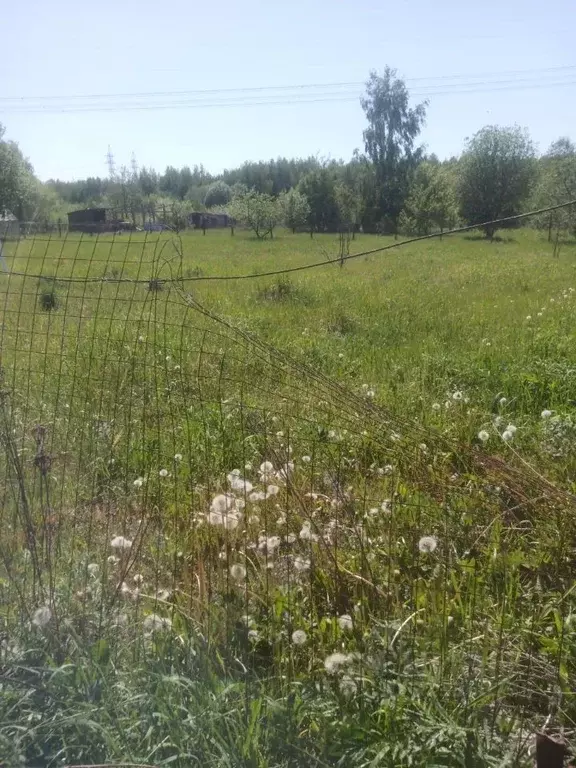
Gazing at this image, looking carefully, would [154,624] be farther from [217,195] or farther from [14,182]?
[217,195]

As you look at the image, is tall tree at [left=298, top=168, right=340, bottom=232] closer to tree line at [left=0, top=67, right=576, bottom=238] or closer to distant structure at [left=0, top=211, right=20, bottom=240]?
tree line at [left=0, top=67, right=576, bottom=238]

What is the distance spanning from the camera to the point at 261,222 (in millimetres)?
46812

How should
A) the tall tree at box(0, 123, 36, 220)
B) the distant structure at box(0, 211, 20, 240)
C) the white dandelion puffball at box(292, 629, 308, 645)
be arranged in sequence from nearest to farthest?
the white dandelion puffball at box(292, 629, 308, 645) → the distant structure at box(0, 211, 20, 240) → the tall tree at box(0, 123, 36, 220)

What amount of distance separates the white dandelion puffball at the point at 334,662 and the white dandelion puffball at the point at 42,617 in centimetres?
101

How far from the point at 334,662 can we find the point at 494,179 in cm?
5220

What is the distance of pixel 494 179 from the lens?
50.0 m

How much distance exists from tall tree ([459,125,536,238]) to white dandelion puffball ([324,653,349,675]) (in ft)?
165

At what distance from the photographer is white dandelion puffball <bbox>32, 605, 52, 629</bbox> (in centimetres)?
252

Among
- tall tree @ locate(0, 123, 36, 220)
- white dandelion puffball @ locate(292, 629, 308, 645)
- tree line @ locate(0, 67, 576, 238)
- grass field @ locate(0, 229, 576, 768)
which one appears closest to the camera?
grass field @ locate(0, 229, 576, 768)

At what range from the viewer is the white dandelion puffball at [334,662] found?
2.30 meters

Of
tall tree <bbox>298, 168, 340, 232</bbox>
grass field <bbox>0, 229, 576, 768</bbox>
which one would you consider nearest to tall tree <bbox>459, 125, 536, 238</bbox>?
tall tree <bbox>298, 168, 340, 232</bbox>

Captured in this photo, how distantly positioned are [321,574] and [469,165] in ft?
170

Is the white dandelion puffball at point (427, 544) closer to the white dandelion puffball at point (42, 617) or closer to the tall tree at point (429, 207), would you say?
the white dandelion puffball at point (42, 617)

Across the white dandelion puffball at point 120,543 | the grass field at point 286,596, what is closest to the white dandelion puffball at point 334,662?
the grass field at point 286,596
